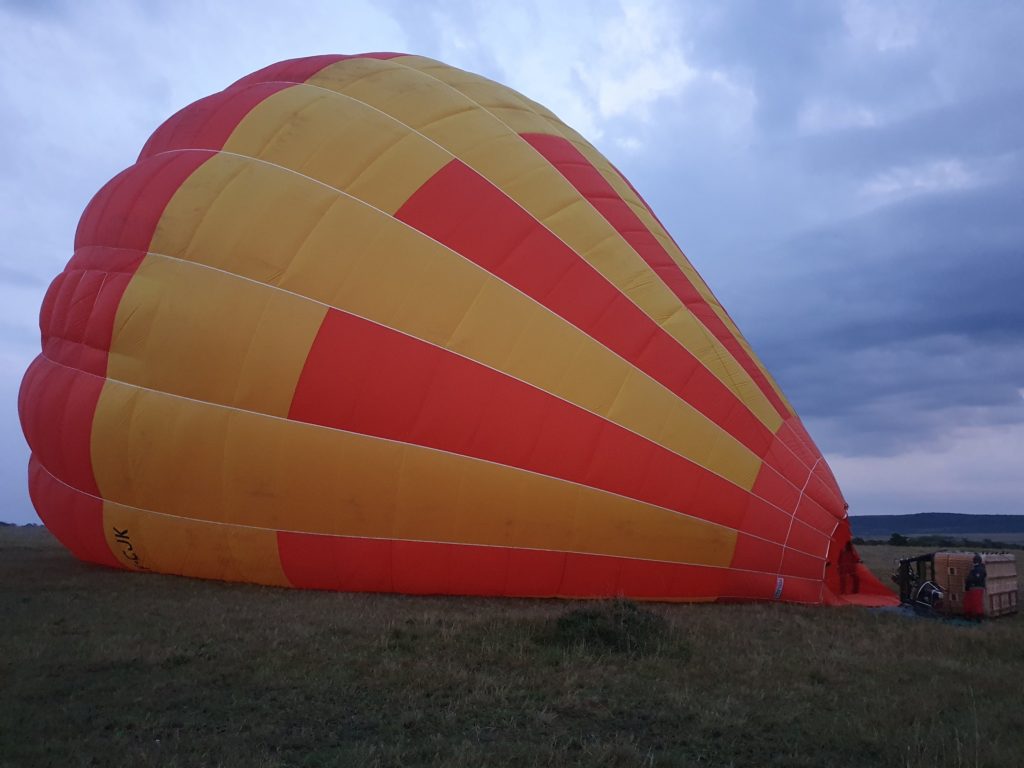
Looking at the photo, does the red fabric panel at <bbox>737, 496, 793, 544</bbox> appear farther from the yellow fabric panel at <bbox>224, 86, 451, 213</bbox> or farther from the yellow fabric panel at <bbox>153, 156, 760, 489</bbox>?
the yellow fabric panel at <bbox>224, 86, 451, 213</bbox>

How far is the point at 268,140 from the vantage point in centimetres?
842

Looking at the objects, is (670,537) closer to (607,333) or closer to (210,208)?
(607,333)

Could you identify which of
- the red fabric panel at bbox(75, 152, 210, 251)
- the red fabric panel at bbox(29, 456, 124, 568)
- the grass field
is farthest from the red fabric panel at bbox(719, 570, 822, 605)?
the red fabric panel at bbox(75, 152, 210, 251)

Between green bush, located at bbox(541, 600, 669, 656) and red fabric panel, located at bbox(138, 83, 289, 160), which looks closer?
green bush, located at bbox(541, 600, 669, 656)

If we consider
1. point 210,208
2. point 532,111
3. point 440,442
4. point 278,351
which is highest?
point 532,111

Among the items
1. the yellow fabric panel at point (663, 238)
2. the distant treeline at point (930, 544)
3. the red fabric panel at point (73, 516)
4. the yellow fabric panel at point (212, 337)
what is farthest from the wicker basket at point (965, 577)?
the distant treeline at point (930, 544)

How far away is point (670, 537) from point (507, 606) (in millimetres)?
1545

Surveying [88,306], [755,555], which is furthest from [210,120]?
[755,555]

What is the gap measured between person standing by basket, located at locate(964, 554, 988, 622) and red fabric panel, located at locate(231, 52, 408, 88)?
8.61 m

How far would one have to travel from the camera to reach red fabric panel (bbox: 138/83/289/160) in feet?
29.0

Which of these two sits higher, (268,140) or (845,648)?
(268,140)

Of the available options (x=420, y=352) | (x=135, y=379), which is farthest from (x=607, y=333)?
(x=135, y=379)

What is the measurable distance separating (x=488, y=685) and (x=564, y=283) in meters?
3.92

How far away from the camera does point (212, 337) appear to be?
7559 mm
